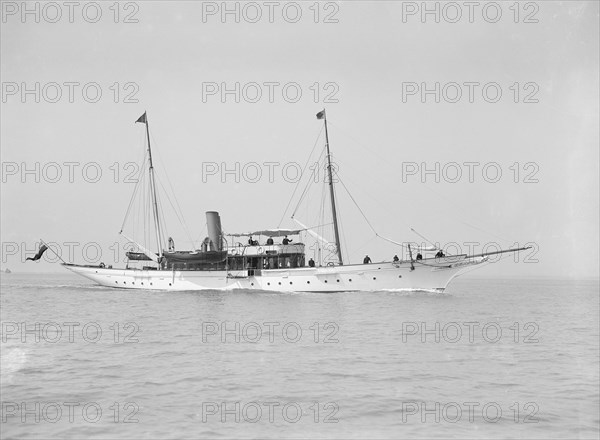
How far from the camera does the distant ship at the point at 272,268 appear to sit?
2378 inches

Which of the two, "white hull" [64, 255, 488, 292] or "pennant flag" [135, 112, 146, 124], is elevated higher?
"pennant flag" [135, 112, 146, 124]

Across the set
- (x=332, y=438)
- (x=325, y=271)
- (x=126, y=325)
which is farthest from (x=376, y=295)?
(x=332, y=438)

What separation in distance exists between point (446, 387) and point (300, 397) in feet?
15.4

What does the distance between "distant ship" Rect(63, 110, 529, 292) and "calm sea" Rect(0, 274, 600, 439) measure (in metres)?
22.4

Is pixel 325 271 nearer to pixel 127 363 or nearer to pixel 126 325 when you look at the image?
pixel 126 325

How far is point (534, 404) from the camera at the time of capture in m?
16.8

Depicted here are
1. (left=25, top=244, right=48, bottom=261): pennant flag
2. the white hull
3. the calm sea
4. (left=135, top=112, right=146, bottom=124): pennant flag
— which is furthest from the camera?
(left=135, top=112, right=146, bottom=124): pennant flag

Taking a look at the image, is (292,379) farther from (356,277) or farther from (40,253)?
(40,253)

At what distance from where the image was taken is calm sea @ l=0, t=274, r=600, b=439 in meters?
14.4

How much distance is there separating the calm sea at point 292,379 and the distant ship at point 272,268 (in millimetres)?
22435

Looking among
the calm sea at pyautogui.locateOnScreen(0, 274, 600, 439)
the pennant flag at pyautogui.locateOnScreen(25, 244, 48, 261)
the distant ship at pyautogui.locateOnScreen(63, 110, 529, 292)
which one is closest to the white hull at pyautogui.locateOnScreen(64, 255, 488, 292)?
the distant ship at pyautogui.locateOnScreen(63, 110, 529, 292)

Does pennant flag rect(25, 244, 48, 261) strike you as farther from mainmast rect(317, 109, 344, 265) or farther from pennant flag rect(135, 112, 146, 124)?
mainmast rect(317, 109, 344, 265)

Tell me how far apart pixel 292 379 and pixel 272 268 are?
44.6m

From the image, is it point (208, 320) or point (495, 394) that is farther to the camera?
point (208, 320)
